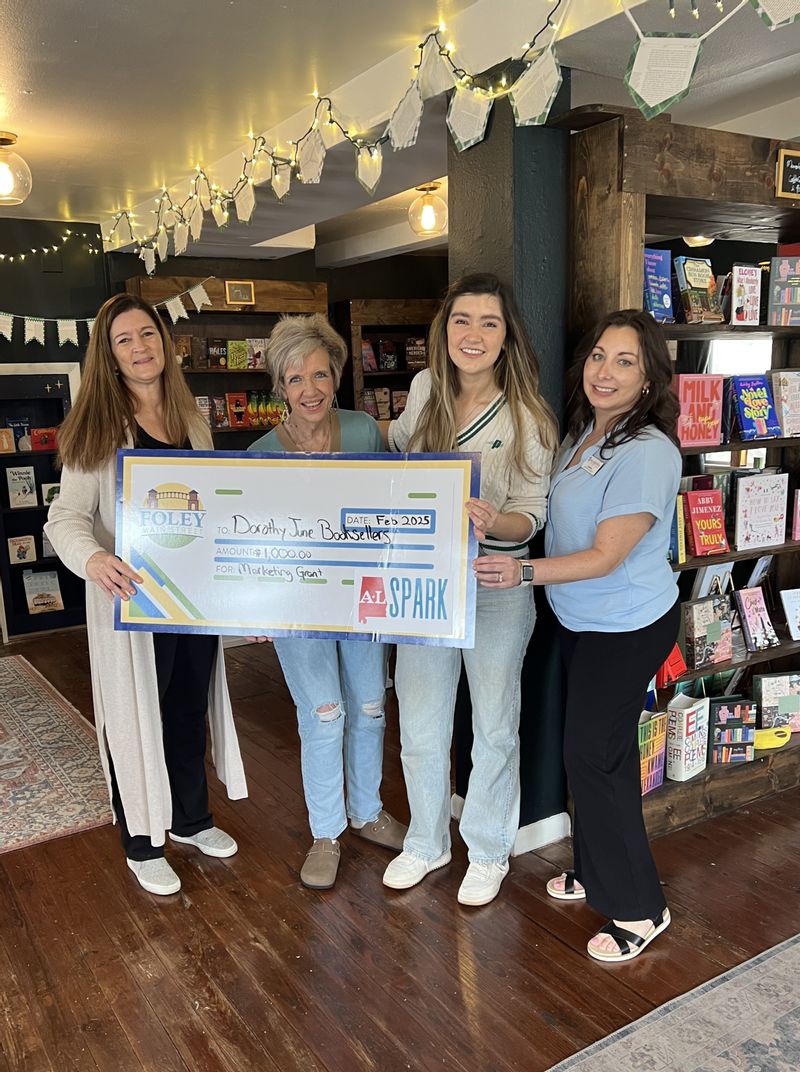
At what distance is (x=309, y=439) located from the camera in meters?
2.45

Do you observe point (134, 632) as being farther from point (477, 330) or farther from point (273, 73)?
point (273, 73)

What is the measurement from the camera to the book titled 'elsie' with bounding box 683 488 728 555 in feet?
9.13

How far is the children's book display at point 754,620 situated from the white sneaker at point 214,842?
194cm

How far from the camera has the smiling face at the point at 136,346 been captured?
2359 mm

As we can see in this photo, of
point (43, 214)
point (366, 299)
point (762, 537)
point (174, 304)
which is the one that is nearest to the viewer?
point (762, 537)

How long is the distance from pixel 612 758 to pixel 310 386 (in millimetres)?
1275

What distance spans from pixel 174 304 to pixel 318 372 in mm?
3912

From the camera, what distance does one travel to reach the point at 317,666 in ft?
8.37

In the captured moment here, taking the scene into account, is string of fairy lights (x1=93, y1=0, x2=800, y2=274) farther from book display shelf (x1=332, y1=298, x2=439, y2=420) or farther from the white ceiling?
book display shelf (x1=332, y1=298, x2=439, y2=420)

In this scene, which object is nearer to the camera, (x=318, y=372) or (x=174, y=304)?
(x=318, y=372)

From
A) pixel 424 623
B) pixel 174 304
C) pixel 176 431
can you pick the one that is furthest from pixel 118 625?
pixel 174 304

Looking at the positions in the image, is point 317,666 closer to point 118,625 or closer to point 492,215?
point 118,625

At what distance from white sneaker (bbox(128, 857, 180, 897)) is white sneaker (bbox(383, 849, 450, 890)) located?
654mm

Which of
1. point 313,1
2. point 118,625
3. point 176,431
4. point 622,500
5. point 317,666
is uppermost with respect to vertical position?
point 313,1
